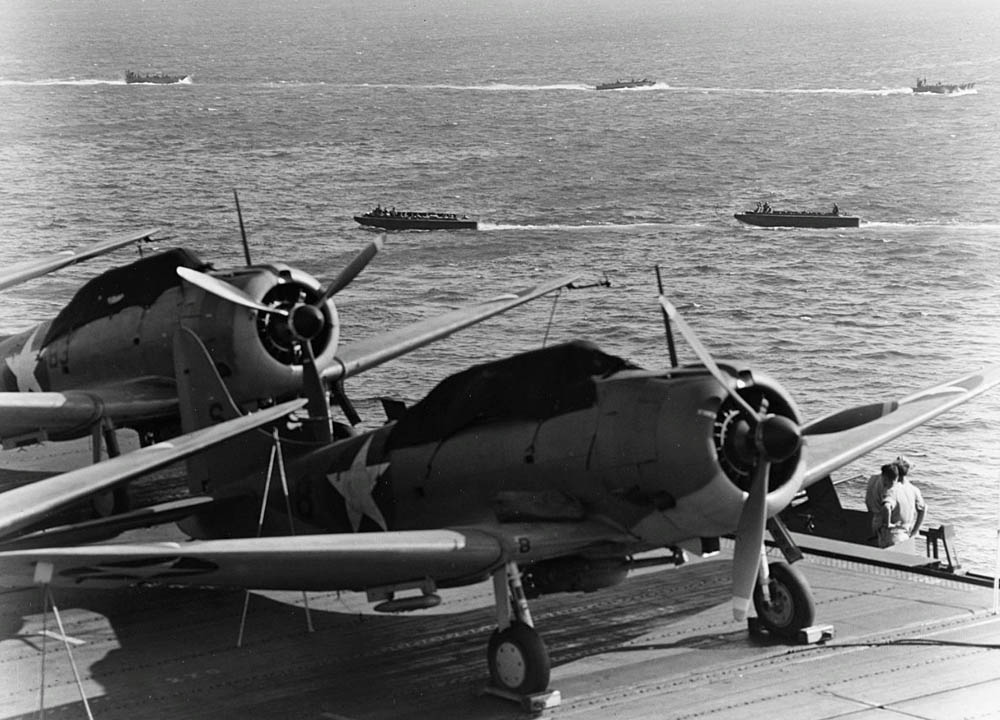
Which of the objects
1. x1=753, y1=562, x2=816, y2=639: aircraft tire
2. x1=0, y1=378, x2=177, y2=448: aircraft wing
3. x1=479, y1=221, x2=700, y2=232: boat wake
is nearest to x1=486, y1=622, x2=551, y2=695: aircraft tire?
x1=753, y1=562, x2=816, y2=639: aircraft tire

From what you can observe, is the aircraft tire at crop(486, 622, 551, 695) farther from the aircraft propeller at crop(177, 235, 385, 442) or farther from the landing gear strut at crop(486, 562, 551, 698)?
the aircraft propeller at crop(177, 235, 385, 442)

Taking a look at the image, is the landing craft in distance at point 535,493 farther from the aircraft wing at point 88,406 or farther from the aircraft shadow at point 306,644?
the aircraft wing at point 88,406

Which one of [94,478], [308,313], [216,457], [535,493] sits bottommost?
[216,457]

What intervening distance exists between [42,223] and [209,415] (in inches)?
3419

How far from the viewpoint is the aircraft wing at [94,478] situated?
12531 mm

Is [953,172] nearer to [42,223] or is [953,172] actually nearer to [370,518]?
[42,223]

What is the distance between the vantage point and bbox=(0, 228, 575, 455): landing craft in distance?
78.3 feet

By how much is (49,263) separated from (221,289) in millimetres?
4017

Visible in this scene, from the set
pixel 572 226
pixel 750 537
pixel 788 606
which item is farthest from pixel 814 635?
pixel 572 226

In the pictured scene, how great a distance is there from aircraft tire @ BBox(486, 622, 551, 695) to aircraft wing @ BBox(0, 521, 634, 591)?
2.57ft

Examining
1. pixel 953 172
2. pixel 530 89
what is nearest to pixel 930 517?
pixel 953 172

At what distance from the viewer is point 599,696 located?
15.5m

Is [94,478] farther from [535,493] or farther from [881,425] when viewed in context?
[881,425]

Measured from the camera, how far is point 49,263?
24312mm
